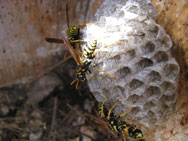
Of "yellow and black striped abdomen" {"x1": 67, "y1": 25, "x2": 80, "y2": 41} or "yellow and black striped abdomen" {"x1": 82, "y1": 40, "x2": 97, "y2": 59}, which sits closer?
"yellow and black striped abdomen" {"x1": 82, "y1": 40, "x2": 97, "y2": 59}

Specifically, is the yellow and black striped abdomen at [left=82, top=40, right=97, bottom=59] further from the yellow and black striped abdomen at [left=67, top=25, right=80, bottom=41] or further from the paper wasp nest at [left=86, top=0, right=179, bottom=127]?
the yellow and black striped abdomen at [left=67, top=25, right=80, bottom=41]

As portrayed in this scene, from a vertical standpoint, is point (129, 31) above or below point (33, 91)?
above

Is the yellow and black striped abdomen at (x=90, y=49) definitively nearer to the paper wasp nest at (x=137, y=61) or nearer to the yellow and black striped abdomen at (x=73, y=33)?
the paper wasp nest at (x=137, y=61)

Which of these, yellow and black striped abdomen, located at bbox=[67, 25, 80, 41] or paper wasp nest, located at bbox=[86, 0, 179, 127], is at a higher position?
yellow and black striped abdomen, located at bbox=[67, 25, 80, 41]

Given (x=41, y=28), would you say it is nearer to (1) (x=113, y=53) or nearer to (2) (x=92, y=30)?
(2) (x=92, y=30)

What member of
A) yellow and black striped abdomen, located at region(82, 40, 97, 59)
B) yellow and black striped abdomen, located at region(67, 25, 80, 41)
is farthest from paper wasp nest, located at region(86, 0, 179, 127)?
yellow and black striped abdomen, located at region(67, 25, 80, 41)

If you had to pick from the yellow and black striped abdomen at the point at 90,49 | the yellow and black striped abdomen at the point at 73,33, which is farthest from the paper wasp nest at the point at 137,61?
the yellow and black striped abdomen at the point at 73,33

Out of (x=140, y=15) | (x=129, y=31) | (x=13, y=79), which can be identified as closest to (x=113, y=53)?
(x=129, y=31)

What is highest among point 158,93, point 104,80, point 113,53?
point 113,53
